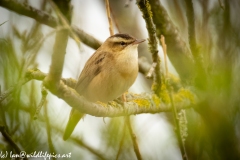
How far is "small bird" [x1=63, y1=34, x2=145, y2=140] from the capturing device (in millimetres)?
3207

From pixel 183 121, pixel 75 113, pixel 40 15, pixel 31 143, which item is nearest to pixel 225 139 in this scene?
pixel 183 121

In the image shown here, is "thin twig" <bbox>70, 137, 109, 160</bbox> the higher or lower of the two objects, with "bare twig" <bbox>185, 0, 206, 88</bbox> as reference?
lower

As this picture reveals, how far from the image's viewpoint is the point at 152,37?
2637mm

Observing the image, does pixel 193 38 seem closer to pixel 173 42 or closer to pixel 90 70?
pixel 173 42

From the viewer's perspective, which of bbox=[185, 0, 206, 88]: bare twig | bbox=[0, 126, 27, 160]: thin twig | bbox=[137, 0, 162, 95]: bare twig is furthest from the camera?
bbox=[185, 0, 206, 88]: bare twig

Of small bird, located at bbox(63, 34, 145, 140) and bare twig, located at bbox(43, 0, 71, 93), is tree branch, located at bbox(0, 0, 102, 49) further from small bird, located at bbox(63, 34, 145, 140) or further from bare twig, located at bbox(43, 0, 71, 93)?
bare twig, located at bbox(43, 0, 71, 93)

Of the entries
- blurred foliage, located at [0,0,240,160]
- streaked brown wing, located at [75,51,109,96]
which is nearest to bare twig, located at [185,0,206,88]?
blurred foliage, located at [0,0,240,160]

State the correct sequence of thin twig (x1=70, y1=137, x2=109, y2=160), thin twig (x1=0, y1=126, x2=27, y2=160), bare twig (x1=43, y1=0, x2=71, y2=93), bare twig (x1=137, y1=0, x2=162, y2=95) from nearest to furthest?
1. bare twig (x1=43, y1=0, x2=71, y2=93)
2. thin twig (x1=0, y1=126, x2=27, y2=160)
3. bare twig (x1=137, y1=0, x2=162, y2=95)
4. thin twig (x1=70, y1=137, x2=109, y2=160)

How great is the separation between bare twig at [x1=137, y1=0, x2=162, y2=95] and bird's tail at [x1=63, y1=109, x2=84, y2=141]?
0.76 m

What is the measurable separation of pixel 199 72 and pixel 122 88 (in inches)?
26.9

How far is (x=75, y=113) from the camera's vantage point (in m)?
3.30

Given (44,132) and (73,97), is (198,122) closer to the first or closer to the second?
(44,132)

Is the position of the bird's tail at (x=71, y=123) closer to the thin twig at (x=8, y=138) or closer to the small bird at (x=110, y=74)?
the small bird at (x=110, y=74)

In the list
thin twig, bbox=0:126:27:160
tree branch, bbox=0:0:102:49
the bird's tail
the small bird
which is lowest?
thin twig, bbox=0:126:27:160
